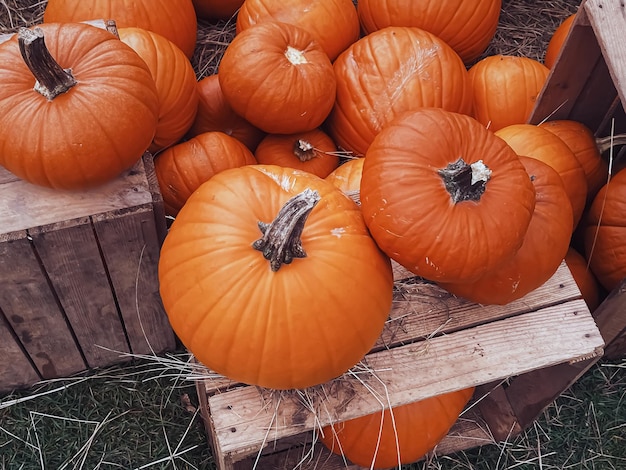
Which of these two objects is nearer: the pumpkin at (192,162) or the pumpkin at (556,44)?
the pumpkin at (192,162)

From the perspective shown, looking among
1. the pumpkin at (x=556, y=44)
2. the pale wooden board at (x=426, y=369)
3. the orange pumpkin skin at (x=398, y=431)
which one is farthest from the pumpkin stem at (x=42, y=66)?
the pumpkin at (x=556, y=44)

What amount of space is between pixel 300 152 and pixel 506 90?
92 centimetres

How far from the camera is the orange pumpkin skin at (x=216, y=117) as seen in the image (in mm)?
2410

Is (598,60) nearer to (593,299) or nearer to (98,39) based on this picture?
(593,299)

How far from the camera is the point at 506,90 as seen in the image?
8.44 ft

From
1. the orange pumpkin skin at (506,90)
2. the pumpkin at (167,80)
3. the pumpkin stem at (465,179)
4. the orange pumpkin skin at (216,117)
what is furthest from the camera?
the orange pumpkin skin at (506,90)

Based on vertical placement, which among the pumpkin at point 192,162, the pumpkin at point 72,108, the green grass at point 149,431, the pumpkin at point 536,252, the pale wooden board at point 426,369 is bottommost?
the green grass at point 149,431

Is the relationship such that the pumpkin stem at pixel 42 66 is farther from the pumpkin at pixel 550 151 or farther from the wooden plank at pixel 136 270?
→ the pumpkin at pixel 550 151

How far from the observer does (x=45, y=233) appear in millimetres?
1678

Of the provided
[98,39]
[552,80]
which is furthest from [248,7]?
[552,80]

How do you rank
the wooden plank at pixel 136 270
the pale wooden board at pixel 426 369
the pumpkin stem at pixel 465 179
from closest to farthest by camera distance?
1. the pumpkin stem at pixel 465 179
2. the pale wooden board at pixel 426 369
3. the wooden plank at pixel 136 270

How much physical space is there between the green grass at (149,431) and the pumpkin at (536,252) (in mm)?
937

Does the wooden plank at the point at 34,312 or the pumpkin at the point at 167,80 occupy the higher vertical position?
the pumpkin at the point at 167,80

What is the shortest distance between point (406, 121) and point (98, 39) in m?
0.85
